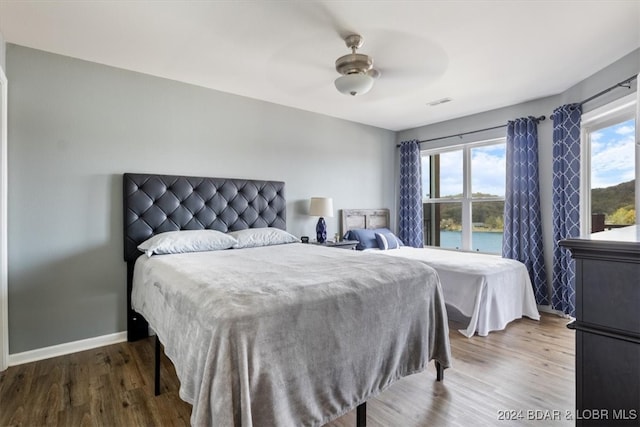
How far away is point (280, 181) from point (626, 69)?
343 centimetres

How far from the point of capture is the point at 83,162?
2.70 metres

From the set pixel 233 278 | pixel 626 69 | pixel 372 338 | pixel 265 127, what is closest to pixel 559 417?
pixel 372 338

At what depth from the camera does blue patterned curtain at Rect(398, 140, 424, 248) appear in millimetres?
4938

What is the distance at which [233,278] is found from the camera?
1.66 metres

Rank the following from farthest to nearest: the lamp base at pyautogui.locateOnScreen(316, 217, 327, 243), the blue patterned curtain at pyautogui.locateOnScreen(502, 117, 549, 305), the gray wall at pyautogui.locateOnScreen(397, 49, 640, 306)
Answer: the lamp base at pyautogui.locateOnScreen(316, 217, 327, 243), the blue patterned curtain at pyautogui.locateOnScreen(502, 117, 549, 305), the gray wall at pyautogui.locateOnScreen(397, 49, 640, 306)

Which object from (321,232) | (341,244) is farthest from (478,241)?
(321,232)

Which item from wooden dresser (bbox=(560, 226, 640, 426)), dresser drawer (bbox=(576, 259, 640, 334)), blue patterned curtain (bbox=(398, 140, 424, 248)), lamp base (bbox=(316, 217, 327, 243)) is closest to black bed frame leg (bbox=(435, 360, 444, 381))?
wooden dresser (bbox=(560, 226, 640, 426))

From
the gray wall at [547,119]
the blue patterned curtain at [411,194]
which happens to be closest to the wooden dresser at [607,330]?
the gray wall at [547,119]

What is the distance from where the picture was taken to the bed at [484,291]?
3.02 metres

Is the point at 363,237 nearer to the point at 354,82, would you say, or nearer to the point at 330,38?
the point at 354,82

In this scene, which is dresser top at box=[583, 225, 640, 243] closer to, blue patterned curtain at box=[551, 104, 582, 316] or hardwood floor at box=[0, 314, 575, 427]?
hardwood floor at box=[0, 314, 575, 427]

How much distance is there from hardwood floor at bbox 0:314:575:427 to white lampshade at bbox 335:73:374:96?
2.11m

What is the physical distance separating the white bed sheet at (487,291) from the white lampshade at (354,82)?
6.86 feet

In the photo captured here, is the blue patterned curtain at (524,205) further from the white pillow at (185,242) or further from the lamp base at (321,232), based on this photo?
the white pillow at (185,242)
